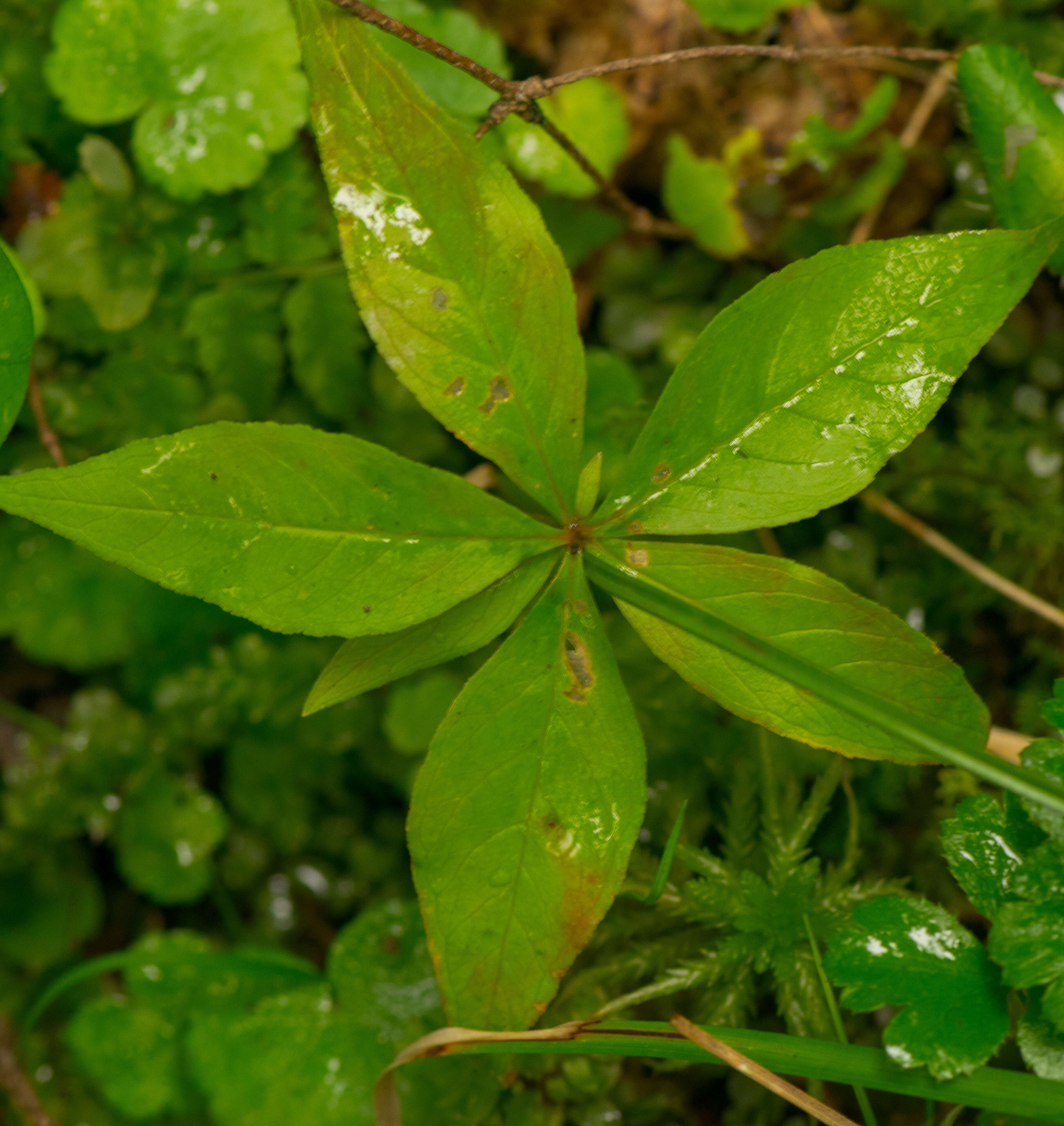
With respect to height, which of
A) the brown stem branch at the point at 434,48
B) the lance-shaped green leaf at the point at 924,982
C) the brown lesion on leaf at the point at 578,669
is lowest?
the lance-shaped green leaf at the point at 924,982

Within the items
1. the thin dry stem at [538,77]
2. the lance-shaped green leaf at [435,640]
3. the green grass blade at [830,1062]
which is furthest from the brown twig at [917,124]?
the green grass blade at [830,1062]

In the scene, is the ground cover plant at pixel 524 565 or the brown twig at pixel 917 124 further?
the brown twig at pixel 917 124

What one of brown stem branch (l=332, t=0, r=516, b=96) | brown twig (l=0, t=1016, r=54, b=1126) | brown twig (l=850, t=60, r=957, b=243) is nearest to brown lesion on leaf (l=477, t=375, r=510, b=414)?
brown stem branch (l=332, t=0, r=516, b=96)

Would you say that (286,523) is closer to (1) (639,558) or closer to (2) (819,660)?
(1) (639,558)

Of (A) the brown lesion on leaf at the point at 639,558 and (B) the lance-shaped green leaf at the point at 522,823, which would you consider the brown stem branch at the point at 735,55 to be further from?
(B) the lance-shaped green leaf at the point at 522,823

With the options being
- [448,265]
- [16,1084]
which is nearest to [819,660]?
[448,265]

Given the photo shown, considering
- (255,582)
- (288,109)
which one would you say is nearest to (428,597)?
(255,582)

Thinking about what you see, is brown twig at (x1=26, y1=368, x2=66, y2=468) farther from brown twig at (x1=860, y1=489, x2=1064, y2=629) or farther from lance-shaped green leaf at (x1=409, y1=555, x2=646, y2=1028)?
brown twig at (x1=860, y1=489, x2=1064, y2=629)
